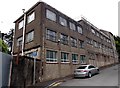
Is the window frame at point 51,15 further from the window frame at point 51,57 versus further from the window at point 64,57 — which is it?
the window at point 64,57

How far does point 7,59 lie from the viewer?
11.1 meters

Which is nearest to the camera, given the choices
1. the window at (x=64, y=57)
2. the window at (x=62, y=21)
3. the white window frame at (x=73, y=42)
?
the window at (x=64, y=57)

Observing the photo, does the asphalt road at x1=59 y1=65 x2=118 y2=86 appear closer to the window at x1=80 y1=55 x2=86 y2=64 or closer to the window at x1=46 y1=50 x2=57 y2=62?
the window at x1=46 y1=50 x2=57 y2=62

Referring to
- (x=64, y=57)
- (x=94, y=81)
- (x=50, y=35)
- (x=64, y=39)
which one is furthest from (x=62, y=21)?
(x=94, y=81)

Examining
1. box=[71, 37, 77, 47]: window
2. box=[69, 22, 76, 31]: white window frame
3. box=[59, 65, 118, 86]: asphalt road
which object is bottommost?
box=[59, 65, 118, 86]: asphalt road

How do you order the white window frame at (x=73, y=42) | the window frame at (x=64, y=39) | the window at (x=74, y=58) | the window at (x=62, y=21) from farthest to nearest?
the white window frame at (x=73, y=42) < the window at (x=74, y=58) < the window at (x=62, y=21) < the window frame at (x=64, y=39)

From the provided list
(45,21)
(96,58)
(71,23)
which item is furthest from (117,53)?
(45,21)

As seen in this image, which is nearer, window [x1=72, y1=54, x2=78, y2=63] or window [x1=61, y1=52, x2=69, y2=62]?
window [x1=61, y1=52, x2=69, y2=62]

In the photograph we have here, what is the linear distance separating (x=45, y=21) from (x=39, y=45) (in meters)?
3.46

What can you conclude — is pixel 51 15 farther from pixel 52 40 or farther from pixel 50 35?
pixel 52 40

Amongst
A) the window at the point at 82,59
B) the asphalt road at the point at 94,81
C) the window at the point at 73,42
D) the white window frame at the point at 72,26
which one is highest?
the white window frame at the point at 72,26

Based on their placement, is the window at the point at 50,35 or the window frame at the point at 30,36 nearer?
the window at the point at 50,35

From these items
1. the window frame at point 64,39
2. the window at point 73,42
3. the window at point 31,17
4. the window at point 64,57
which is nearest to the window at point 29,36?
the window at point 31,17

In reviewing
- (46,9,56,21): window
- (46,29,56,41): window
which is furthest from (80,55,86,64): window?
(46,9,56,21): window
